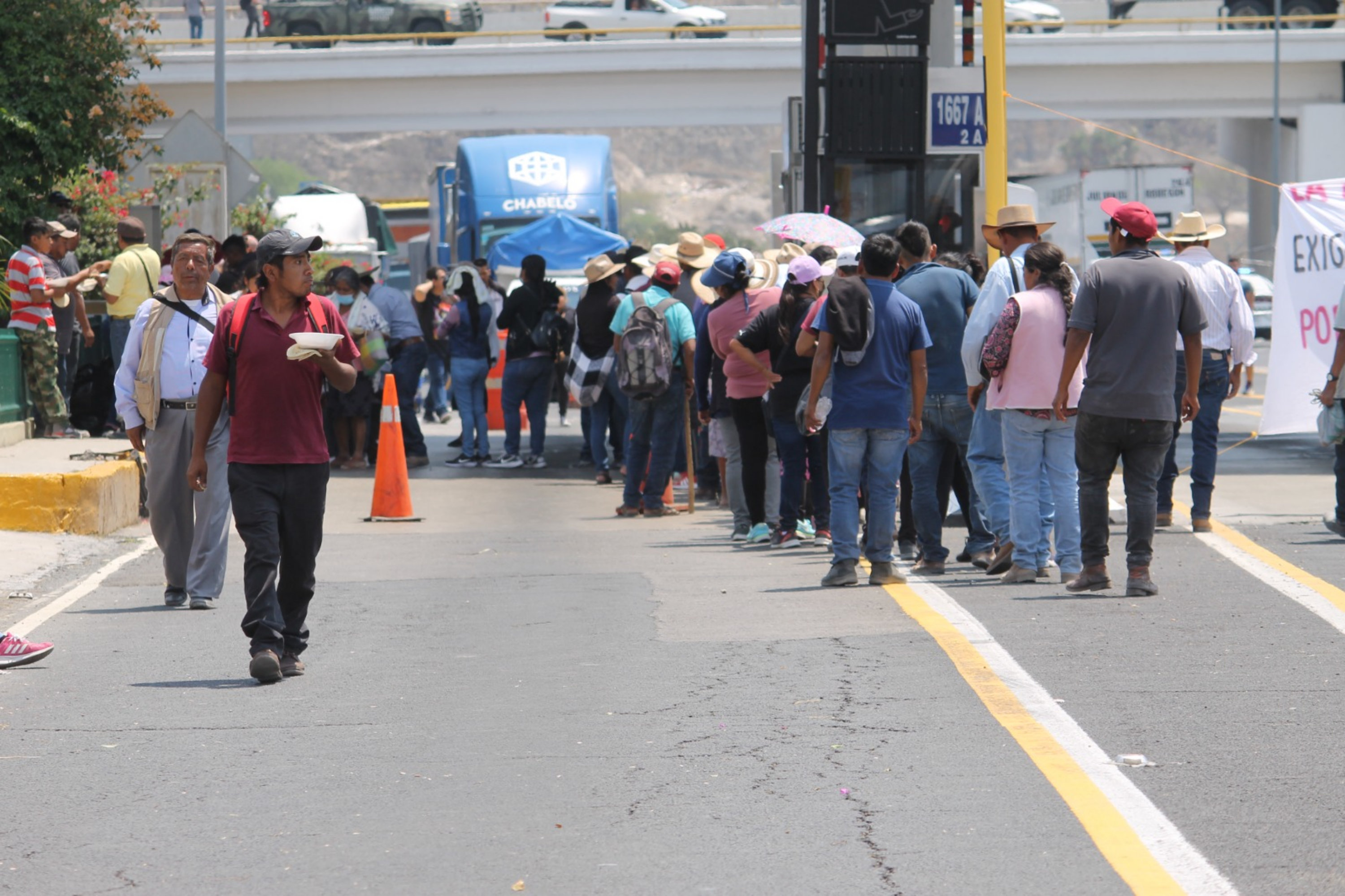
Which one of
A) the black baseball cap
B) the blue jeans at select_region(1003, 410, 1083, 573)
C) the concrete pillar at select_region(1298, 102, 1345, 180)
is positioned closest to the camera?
the black baseball cap

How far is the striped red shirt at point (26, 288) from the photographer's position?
1609 centimetres

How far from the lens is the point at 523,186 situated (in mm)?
27750

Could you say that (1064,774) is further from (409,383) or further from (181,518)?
(409,383)

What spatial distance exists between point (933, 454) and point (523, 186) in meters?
17.7

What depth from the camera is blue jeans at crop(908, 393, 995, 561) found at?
35.5 ft

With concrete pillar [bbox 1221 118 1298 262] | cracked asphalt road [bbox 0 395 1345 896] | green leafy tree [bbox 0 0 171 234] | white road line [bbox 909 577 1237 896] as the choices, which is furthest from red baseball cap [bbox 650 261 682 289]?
concrete pillar [bbox 1221 118 1298 262]

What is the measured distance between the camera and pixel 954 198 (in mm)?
16781

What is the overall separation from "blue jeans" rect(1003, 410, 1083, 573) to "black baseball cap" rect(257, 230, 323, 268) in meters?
3.99

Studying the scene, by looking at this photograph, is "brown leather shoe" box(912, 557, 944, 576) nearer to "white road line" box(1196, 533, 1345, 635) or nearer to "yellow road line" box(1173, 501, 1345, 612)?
"white road line" box(1196, 533, 1345, 635)

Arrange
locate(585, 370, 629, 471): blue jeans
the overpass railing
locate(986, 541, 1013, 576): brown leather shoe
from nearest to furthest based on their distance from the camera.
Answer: locate(986, 541, 1013, 576): brown leather shoe < locate(585, 370, 629, 471): blue jeans < the overpass railing

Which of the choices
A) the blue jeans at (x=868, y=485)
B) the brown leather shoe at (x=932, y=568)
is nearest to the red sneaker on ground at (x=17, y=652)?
the blue jeans at (x=868, y=485)

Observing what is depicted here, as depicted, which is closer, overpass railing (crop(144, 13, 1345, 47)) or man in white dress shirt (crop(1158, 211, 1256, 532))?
man in white dress shirt (crop(1158, 211, 1256, 532))

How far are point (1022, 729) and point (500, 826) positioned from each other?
202 centimetres

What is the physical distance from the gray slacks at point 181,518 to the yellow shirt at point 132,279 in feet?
21.0
